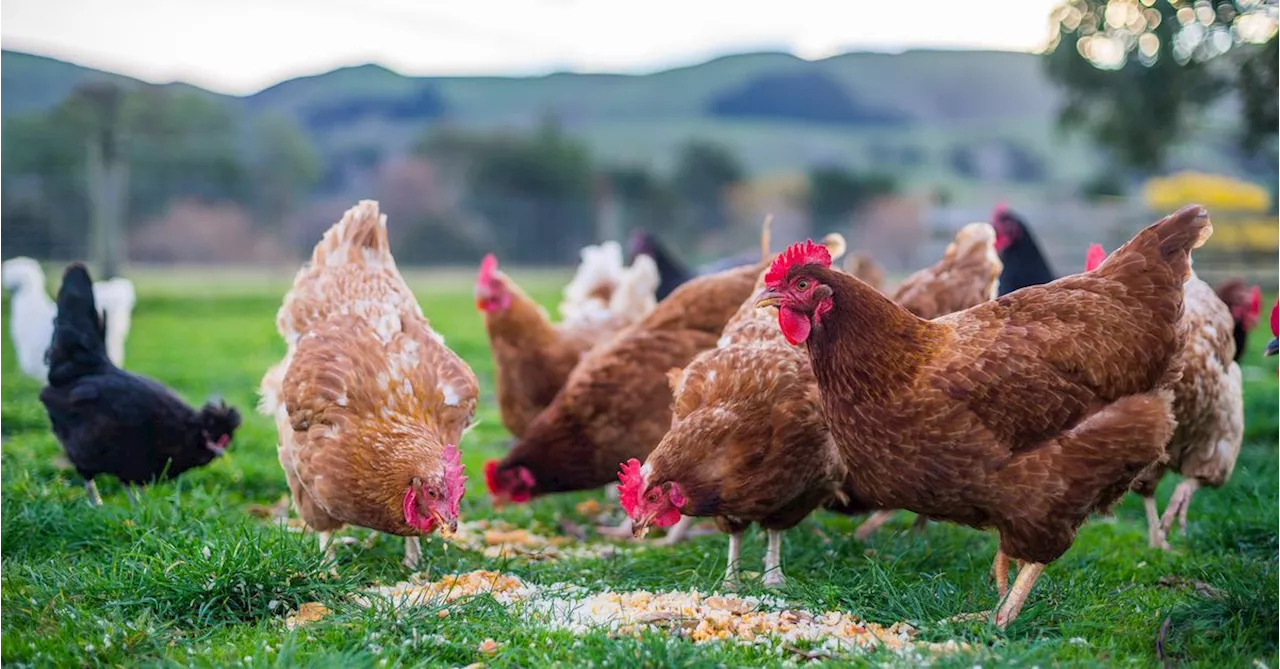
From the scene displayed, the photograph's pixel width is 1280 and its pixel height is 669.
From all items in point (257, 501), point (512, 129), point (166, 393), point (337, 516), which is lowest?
point (257, 501)

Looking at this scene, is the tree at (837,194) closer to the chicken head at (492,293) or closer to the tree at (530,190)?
the tree at (530,190)

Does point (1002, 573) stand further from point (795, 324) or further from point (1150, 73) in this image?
point (1150, 73)

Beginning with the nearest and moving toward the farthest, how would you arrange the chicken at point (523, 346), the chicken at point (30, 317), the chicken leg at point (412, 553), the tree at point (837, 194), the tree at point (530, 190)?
the chicken leg at point (412, 553), the chicken at point (523, 346), the chicken at point (30, 317), the tree at point (530, 190), the tree at point (837, 194)

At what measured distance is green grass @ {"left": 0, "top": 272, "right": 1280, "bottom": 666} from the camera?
312 centimetres

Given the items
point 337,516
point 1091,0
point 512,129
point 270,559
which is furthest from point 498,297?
point 512,129

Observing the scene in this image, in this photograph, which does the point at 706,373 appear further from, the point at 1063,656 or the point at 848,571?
the point at 1063,656

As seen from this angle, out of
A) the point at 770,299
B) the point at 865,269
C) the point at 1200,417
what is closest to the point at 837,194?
the point at 865,269

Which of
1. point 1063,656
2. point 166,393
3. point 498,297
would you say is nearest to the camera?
point 1063,656

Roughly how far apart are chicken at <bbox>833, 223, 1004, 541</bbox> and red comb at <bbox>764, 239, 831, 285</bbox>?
1483mm

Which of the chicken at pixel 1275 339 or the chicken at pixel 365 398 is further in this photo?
the chicken at pixel 365 398

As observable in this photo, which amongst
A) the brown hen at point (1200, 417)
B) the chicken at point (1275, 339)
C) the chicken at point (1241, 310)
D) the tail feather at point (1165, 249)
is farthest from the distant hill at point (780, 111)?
the chicken at point (1275, 339)

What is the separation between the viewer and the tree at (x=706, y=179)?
26.4m

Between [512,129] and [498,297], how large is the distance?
22640 mm

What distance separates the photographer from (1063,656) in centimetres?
309
